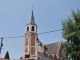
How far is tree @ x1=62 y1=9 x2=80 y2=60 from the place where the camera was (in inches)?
1094

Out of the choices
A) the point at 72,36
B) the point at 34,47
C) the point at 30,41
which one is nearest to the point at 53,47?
the point at 34,47

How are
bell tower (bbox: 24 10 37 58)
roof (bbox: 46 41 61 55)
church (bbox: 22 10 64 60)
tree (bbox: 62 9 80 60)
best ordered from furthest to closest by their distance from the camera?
roof (bbox: 46 41 61 55), bell tower (bbox: 24 10 37 58), church (bbox: 22 10 64 60), tree (bbox: 62 9 80 60)

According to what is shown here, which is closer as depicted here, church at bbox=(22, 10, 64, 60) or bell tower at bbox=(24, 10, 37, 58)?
church at bbox=(22, 10, 64, 60)

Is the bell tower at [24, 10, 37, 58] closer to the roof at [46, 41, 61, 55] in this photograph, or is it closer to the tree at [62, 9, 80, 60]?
the roof at [46, 41, 61, 55]

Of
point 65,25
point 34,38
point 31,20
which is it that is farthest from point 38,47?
point 65,25

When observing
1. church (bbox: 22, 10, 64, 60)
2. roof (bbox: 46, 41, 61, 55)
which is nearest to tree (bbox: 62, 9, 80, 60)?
church (bbox: 22, 10, 64, 60)

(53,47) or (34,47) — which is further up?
(53,47)

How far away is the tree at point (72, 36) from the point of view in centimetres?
2778

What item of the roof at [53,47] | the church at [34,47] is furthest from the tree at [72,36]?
the roof at [53,47]

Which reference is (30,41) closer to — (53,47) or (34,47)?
(34,47)

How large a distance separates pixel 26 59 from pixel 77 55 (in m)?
19.8

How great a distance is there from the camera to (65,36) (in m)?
28.8

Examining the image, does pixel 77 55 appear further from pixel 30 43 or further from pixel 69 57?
pixel 30 43

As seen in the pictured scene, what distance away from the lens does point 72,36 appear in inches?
Result: 1093
